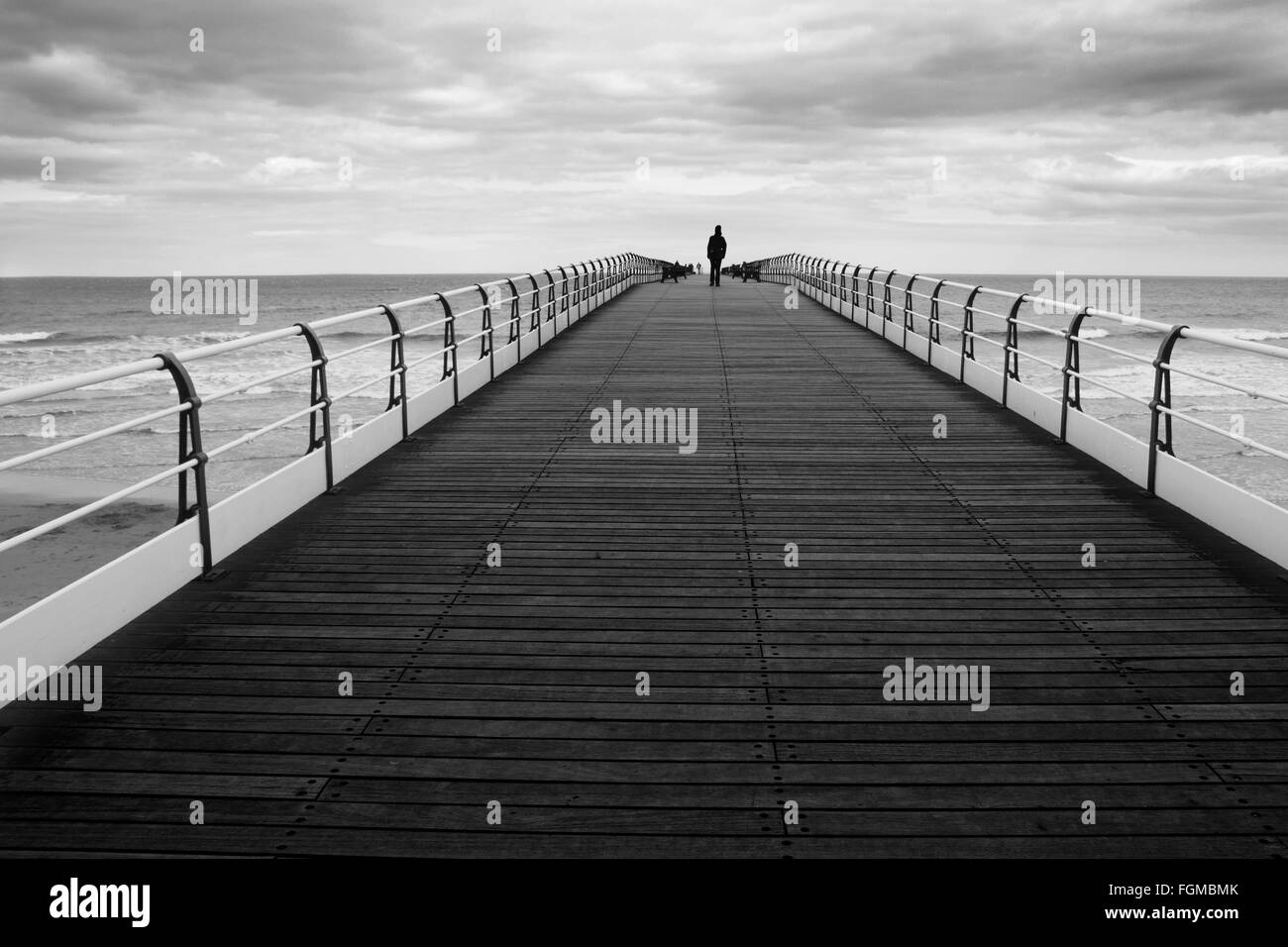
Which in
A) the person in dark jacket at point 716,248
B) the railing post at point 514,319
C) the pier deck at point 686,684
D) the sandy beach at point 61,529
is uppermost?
the person in dark jacket at point 716,248

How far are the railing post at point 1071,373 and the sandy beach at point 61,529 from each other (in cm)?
1880

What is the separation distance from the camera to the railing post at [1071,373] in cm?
990

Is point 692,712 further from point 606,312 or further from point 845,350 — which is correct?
point 606,312

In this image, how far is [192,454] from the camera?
626cm

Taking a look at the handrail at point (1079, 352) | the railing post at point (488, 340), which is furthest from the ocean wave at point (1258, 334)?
the railing post at point (488, 340)

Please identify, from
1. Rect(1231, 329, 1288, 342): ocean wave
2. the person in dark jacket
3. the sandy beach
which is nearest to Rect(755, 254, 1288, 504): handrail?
the person in dark jacket

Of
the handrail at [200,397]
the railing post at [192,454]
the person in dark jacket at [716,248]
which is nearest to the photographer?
the handrail at [200,397]

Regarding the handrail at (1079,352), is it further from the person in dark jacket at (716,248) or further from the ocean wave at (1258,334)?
the ocean wave at (1258,334)

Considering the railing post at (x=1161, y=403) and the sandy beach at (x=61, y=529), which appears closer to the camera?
the railing post at (x=1161, y=403)

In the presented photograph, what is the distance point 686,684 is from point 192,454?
317 cm

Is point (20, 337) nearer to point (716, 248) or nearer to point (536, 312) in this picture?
point (716, 248)

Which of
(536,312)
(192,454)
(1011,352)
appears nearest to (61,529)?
(536,312)

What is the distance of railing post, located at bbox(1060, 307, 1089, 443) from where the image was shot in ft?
32.5
